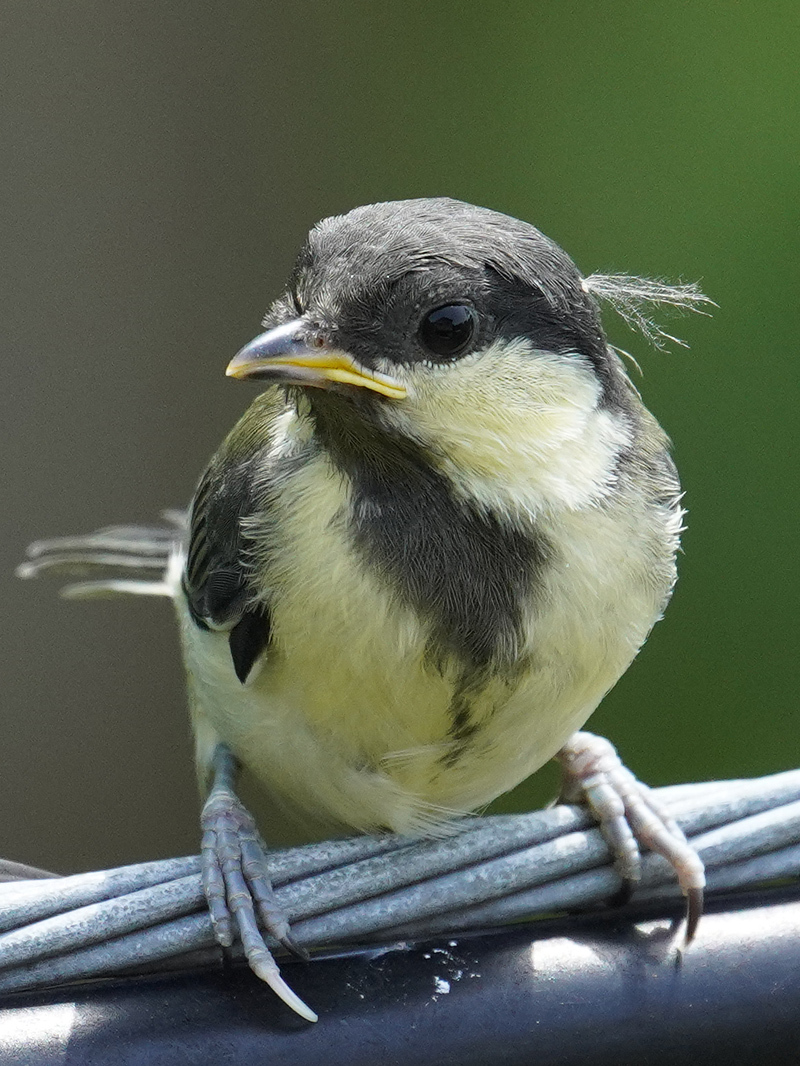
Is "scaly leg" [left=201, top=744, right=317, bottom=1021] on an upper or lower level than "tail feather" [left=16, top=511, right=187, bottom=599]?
upper

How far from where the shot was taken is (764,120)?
107 inches

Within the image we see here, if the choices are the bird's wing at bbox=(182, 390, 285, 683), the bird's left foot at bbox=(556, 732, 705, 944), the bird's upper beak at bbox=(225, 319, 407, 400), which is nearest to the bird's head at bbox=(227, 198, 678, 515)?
the bird's upper beak at bbox=(225, 319, 407, 400)

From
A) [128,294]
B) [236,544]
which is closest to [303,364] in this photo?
[236,544]

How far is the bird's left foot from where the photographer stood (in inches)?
50.6

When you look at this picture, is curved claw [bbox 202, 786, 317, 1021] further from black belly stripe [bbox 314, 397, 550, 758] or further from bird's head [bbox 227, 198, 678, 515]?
bird's head [bbox 227, 198, 678, 515]

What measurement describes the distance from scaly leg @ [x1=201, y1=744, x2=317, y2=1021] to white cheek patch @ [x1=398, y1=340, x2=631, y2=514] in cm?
46

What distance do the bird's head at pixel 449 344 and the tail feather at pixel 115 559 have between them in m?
0.97

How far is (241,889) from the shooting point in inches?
61.2

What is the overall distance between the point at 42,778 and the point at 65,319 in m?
1.21

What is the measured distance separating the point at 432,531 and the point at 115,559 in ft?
3.61

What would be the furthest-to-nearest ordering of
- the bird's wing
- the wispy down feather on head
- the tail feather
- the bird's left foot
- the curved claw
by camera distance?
the tail feather, the wispy down feather on head, the bird's wing, the bird's left foot, the curved claw

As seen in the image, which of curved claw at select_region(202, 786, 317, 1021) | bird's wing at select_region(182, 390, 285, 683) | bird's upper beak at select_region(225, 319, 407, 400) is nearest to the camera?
curved claw at select_region(202, 786, 317, 1021)

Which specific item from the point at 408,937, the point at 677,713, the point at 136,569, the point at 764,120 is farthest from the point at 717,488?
the point at 408,937

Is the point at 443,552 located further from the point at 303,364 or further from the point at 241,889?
the point at 241,889
